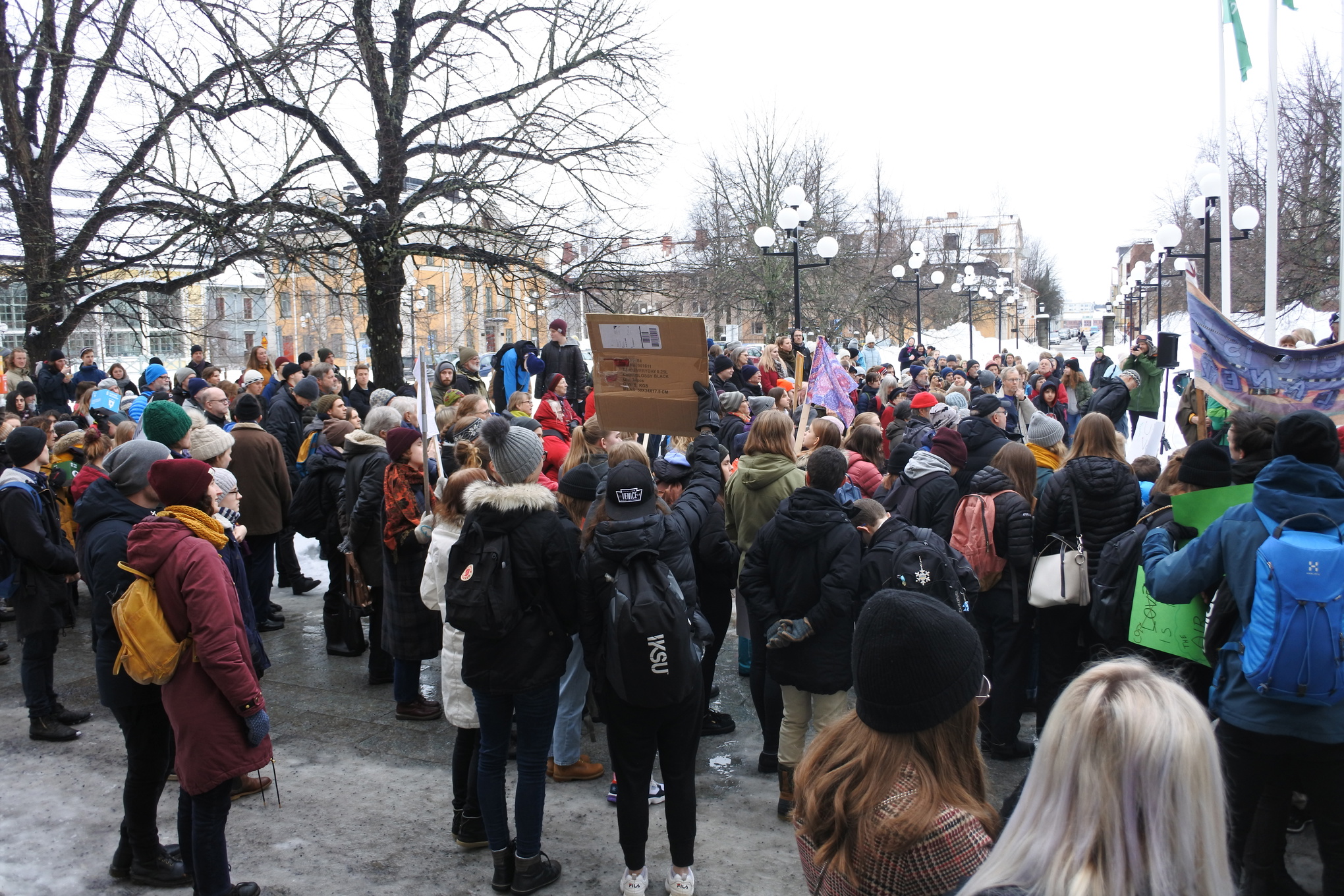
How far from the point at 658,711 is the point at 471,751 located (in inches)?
50.1

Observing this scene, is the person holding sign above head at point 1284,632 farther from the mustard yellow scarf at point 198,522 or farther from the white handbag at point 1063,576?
the mustard yellow scarf at point 198,522

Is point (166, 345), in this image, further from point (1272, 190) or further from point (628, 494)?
point (1272, 190)

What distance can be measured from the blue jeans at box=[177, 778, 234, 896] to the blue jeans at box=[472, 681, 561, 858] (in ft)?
3.41

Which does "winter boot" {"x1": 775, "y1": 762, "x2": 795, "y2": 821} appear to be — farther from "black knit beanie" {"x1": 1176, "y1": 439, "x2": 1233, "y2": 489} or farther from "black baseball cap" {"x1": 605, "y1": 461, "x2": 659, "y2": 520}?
"black knit beanie" {"x1": 1176, "y1": 439, "x2": 1233, "y2": 489}

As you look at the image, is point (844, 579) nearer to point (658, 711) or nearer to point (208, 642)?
point (658, 711)

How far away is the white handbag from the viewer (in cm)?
500

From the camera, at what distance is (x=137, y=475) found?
14.5 ft

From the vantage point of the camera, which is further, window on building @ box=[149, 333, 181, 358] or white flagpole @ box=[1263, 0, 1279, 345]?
window on building @ box=[149, 333, 181, 358]

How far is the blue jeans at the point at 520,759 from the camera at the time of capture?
4109mm

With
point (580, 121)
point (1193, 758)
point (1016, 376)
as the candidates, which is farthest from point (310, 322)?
point (1193, 758)

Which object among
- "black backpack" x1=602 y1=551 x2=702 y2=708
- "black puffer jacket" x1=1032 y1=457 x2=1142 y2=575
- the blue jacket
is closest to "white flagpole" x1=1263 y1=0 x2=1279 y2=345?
"black puffer jacket" x1=1032 y1=457 x2=1142 y2=575

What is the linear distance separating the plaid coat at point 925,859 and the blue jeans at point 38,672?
580 centimetres

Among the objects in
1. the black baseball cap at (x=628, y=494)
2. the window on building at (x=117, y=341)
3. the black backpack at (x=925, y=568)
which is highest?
the window on building at (x=117, y=341)

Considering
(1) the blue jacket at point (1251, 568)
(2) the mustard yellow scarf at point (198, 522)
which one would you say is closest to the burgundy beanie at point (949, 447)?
(1) the blue jacket at point (1251, 568)
